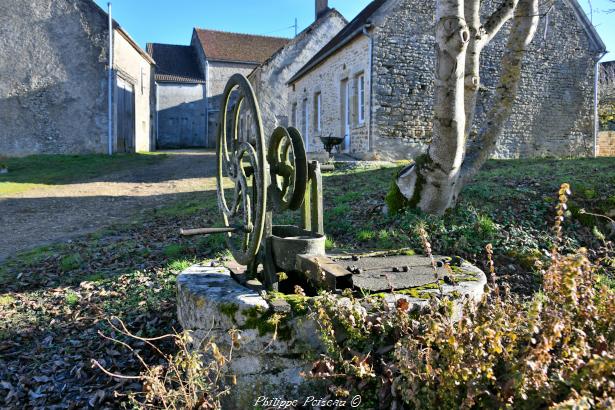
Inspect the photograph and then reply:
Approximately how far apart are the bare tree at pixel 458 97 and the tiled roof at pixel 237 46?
92.4 ft

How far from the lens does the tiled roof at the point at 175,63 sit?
109 feet

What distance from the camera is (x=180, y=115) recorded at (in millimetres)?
33188

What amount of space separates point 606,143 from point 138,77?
67.4 ft

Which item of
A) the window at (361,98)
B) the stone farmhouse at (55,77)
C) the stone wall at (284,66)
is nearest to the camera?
the window at (361,98)

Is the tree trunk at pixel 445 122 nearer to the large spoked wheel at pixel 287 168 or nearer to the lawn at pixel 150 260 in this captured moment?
the lawn at pixel 150 260

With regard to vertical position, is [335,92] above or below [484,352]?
above

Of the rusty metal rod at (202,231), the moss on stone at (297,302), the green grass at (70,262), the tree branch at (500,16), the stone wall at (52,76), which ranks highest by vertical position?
the stone wall at (52,76)

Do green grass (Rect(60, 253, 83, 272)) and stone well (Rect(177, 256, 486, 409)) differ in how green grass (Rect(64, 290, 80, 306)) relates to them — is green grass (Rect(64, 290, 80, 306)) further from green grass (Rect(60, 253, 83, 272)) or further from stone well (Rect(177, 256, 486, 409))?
stone well (Rect(177, 256, 486, 409))

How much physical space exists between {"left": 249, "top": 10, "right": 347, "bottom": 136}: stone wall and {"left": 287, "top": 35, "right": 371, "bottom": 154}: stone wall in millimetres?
2145

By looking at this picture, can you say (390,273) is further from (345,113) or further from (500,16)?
(345,113)

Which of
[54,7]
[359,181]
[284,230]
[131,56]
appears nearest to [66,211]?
[359,181]

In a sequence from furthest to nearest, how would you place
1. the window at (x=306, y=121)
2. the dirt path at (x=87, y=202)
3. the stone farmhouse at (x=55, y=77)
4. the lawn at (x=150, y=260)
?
the window at (x=306, y=121), the stone farmhouse at (x=55, y=77), the dirt path at (x=87, y=202), the lawn at (x=150, y=260)

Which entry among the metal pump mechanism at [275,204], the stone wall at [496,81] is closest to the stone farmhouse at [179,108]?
the stone wall at [496,81]

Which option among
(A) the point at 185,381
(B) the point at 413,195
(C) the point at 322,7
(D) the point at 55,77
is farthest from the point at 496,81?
(D) the point at 55,77
